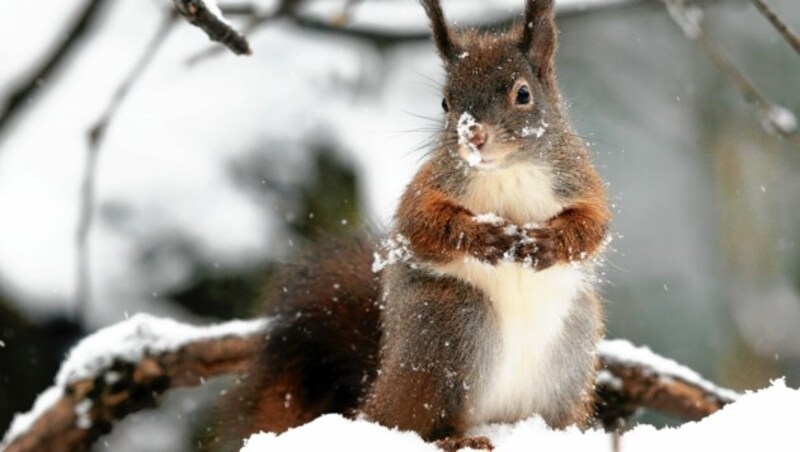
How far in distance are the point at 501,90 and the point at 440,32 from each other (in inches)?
7.2

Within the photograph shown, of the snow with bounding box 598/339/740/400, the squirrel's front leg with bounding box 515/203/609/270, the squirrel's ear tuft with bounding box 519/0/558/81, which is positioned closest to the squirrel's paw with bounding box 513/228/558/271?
the squirrel's front leg with bounding box 515/203/609/270

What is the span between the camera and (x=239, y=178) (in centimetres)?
352

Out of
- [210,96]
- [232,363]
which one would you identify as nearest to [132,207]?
[210,96]

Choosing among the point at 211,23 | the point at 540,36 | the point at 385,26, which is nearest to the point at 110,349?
the point at 211,23

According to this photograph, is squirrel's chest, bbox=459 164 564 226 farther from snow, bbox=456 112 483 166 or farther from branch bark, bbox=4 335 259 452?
branch bark, bbox=4 335 259 452

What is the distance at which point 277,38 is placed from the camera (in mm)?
3990

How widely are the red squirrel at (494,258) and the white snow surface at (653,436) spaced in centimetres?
27

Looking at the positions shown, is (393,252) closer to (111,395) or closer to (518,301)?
(518,301)

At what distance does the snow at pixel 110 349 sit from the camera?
2600 mm

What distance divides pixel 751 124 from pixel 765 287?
2.07ft

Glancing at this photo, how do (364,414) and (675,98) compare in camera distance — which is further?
(675,98)

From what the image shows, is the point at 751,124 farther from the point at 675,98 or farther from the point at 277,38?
the point at 277,38

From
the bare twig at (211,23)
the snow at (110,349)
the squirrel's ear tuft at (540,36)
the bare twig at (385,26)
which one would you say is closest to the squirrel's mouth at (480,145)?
the squirrel's ear tuft at (540,36)

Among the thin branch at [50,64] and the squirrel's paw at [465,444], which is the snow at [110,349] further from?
the thin branch at [50,64]
